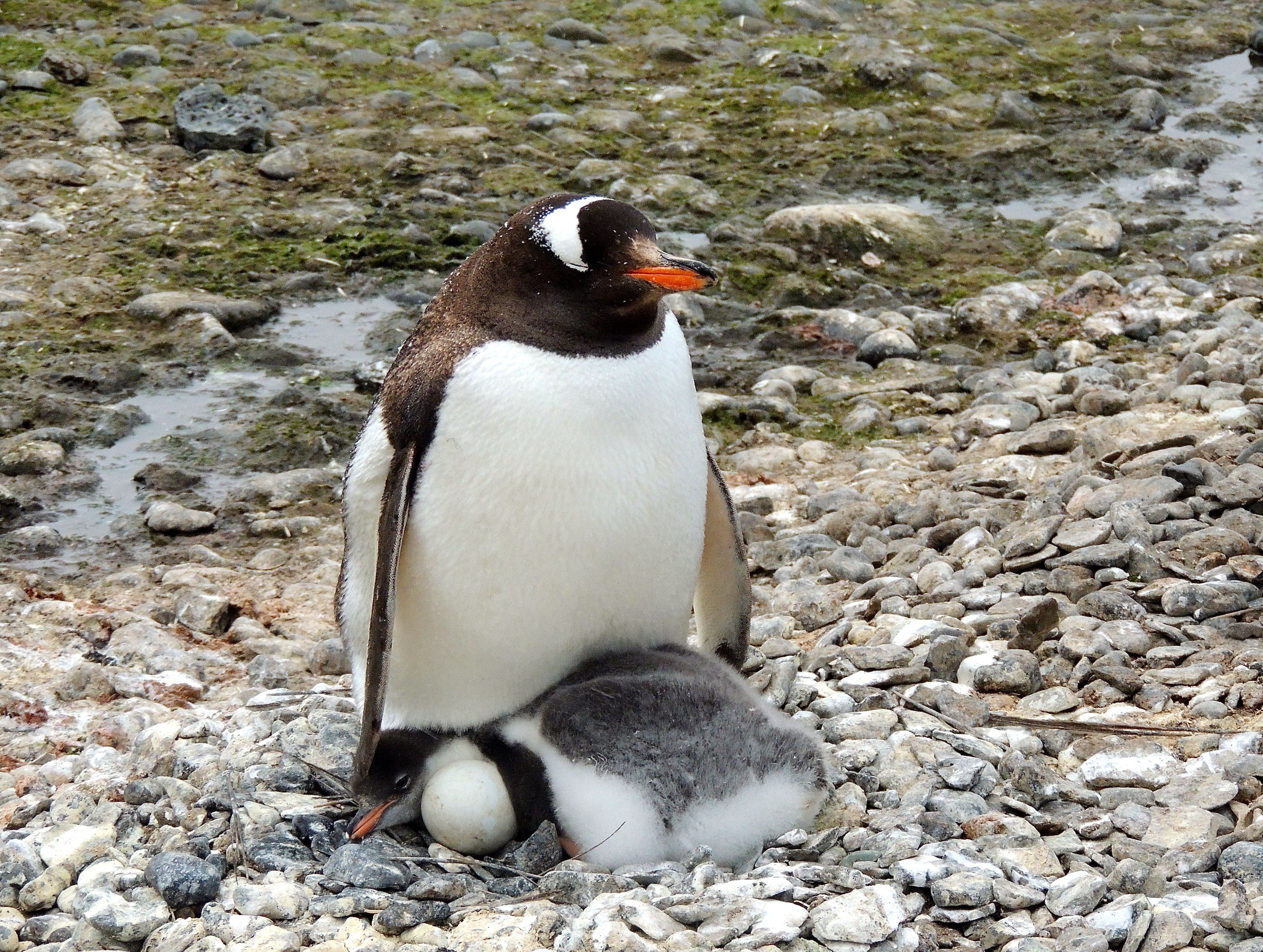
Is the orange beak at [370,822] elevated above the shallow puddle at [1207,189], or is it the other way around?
the shallow puddle at [1207,189]

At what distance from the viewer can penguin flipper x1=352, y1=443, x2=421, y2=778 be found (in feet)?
9.20

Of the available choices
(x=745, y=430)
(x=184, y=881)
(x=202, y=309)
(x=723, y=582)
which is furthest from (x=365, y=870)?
(x=202, y=309)

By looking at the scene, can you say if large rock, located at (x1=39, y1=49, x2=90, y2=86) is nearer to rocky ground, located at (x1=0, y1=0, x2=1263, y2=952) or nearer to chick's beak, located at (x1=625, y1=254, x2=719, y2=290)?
rocky ground, located at (x1=0, y1=0, x2=1263, y2=952)

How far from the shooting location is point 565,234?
280 centimetres

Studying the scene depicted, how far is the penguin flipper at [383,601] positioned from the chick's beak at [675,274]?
56cm

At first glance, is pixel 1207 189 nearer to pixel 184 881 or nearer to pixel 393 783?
pixel 393 783

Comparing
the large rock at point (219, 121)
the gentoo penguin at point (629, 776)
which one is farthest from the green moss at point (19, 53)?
the gentoo penguin at point (629, 776)

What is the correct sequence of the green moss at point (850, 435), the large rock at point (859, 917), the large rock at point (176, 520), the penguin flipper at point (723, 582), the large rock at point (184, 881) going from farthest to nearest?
the green moss at point (850, 435) → the large rock at point (176, 520) → the penguin flipper at point (723, 582) → the large rock at point (184, 881) → the large rock at point (859, 917)

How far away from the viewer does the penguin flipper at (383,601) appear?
9.20 ft

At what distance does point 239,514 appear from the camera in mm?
4961

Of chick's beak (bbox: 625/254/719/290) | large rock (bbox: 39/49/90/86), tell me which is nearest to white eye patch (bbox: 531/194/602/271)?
chick's beak (bbox: 625/254/719/290)

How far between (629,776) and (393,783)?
513mm

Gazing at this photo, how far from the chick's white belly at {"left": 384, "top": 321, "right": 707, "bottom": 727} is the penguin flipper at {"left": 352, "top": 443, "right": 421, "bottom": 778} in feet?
0.16

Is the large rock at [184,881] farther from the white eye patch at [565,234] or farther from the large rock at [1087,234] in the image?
the large rock at [1087,234]
